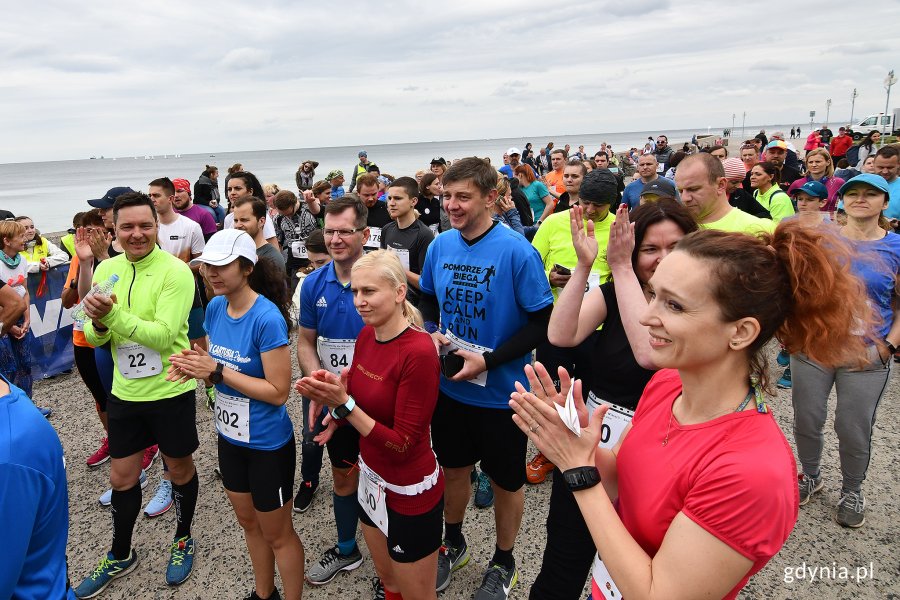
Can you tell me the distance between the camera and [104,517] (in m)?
3.67

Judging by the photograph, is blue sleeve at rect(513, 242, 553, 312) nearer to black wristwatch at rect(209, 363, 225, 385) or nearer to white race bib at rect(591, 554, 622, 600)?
white race bib at rect(591, 554, 622, 600)

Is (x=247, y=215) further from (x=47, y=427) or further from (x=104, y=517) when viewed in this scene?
(x=47, y=427)

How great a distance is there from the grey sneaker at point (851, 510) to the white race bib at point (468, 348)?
266 cm

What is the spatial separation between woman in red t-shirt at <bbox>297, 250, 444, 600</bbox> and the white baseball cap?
2.36 ft

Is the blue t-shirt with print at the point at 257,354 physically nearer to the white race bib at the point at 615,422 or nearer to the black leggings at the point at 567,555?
the black leggings at the point at 567,555

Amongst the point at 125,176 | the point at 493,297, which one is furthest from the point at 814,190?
the point at 125,176

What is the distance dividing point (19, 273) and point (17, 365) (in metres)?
1.02

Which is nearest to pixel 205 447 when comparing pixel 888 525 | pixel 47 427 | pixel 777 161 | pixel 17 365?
pixel 17 365

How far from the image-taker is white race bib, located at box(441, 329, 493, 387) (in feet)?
8.86

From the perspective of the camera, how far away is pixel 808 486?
351 cm

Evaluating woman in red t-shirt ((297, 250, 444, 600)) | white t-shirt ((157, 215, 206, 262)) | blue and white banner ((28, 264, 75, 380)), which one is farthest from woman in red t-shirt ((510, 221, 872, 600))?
blue and white banner ((28, 264, 75, 380))

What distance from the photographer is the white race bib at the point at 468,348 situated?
2.70 metres

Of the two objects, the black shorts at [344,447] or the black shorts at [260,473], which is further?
the black shorts at [344,447]

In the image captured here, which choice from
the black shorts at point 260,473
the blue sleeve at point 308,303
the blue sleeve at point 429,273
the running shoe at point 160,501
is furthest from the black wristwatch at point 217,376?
the running shoe at point 160,501
